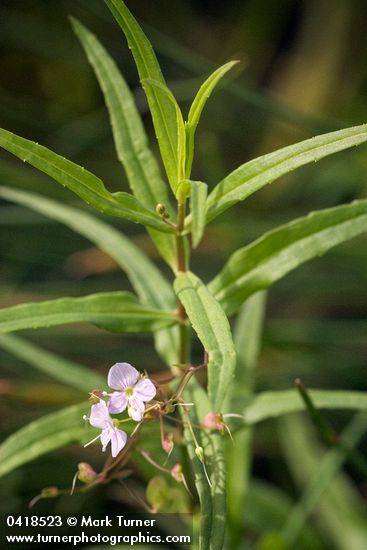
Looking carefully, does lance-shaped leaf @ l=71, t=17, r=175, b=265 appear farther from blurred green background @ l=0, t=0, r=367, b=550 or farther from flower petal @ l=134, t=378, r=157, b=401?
blurred green background @ l=0, t=0, r=367, b=550

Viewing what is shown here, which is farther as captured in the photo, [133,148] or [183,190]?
[133,148]

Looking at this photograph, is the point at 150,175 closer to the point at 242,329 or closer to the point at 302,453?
the point at 242,329

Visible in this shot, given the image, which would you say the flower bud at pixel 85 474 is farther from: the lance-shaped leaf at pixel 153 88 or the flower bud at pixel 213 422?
the lance-shaped leaf at pixel 153 88

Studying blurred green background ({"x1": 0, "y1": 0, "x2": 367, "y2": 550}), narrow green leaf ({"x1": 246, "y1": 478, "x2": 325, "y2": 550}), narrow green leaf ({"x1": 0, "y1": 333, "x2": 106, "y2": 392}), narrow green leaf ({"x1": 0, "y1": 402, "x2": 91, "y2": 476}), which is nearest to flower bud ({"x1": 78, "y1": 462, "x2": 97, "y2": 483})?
narrow green leaf ({"x1": 0, "y1": 402, "x2": 91, "y2": 476})

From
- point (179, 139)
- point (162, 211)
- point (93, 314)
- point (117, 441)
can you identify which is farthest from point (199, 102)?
point (117, 441)

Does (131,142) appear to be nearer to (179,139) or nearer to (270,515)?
(179,139)

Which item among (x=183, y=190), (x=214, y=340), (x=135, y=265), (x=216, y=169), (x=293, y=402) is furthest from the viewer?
(x=216, y=169)

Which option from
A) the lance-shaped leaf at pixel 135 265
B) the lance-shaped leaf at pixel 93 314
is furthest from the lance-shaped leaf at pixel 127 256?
the lance-shaped leaf at pixel 93 314
